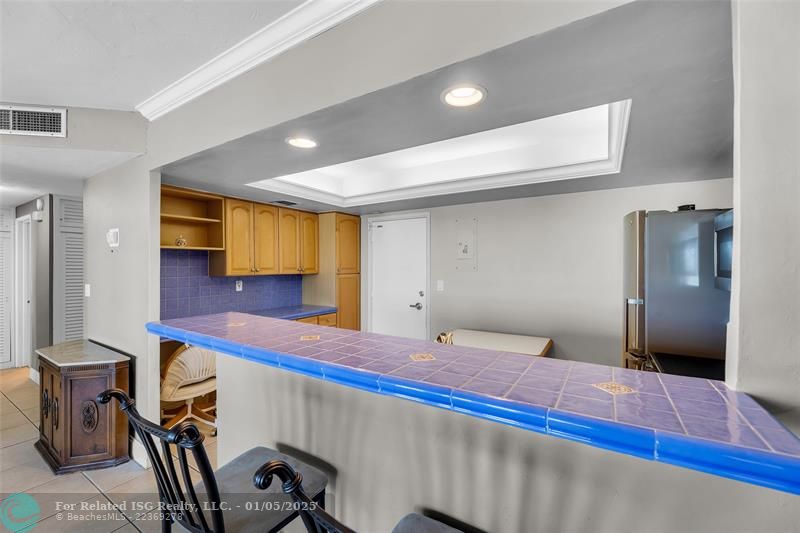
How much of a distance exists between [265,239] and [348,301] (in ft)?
4.40

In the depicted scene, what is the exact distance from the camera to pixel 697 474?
2.49 feet

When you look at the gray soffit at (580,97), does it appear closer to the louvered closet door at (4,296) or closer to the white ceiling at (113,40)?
the white ceiling at (113,40)

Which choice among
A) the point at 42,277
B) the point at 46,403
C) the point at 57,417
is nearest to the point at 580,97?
the point at 57,417

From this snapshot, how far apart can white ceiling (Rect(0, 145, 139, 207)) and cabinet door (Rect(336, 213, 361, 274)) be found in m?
2.33

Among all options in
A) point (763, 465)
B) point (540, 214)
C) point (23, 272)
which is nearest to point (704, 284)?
point (763, 465)

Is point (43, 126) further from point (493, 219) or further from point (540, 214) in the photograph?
point (540, 214)

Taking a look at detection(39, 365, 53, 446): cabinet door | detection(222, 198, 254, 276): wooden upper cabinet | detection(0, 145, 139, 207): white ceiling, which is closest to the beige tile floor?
detection(39, 365, 53, 446): cabinet door

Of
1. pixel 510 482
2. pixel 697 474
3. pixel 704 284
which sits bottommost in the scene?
pixel 510 482

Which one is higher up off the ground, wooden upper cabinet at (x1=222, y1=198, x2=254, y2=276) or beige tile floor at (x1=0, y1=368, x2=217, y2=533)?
wooden upper cabinet at (x1=222, y1=198, x2=254, y2=276)

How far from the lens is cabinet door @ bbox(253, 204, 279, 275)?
3.74m

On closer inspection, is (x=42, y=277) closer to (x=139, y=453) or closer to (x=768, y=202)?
(x=139, y=453)

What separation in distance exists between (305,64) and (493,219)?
2.65m

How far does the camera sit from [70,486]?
2.22 metres

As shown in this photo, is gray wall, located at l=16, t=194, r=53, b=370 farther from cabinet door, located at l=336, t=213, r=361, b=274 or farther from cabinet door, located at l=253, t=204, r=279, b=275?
cabinet door, located at l=336, t=213, r=361, b=274
